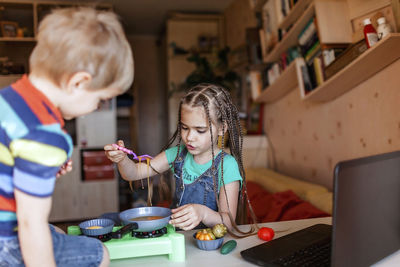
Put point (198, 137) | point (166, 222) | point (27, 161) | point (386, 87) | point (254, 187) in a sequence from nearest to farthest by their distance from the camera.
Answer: point (27, 161)
point (166, 222)
point (198, 137)
point (386, 87)
point (254, 187)

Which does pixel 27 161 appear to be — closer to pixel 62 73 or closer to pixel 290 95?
pixel 62 73

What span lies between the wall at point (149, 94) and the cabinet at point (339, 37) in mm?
3577

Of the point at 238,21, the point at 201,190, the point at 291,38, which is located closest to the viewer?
the point at 201,190

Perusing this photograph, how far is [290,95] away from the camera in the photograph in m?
2.51

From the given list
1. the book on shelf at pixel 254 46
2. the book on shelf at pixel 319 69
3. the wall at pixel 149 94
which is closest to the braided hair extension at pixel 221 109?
the book on shelf at pixel 319 69

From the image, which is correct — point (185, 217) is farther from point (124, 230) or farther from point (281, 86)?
point (281, 86)

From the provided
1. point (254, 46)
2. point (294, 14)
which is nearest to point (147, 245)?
point (294, 14)

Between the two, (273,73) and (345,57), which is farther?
(273,73)

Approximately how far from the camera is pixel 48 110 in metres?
0.62

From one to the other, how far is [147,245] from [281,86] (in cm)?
185

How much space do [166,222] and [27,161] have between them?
0.43 m

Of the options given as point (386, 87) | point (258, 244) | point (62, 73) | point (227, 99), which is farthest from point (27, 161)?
point (386, 87)

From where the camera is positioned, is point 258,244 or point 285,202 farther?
point 285,202

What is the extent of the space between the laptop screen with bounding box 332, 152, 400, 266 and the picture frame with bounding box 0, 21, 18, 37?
3384 millimetres
